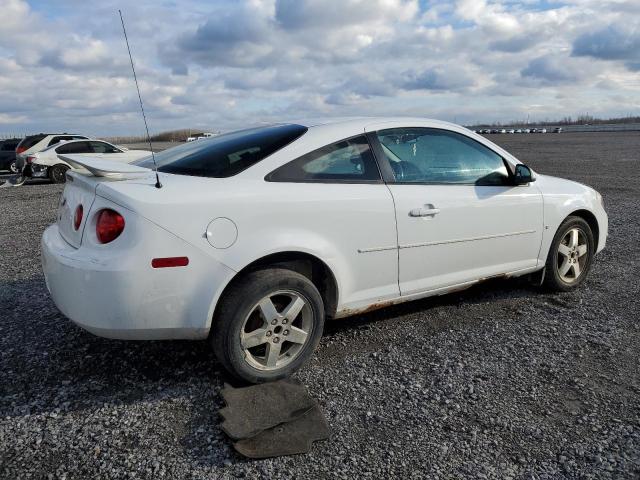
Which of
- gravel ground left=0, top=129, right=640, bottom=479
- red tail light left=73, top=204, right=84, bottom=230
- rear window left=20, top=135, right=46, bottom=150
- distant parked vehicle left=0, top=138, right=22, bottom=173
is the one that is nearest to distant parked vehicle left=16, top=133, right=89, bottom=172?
rear window left=20, top=135, right=46, bottom=150

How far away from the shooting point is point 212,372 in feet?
11.4

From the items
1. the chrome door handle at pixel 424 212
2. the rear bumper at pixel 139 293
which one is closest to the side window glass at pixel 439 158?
the chrome door handle at pixel 424 212

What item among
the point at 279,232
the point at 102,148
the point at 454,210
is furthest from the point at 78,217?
the point at 102,148

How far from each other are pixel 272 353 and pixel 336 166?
4.15 ft

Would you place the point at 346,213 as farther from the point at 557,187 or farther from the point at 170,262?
the point at 557,187

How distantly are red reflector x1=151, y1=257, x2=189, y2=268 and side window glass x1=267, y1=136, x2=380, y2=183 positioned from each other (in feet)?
2.41

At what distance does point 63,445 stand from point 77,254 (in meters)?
0.99

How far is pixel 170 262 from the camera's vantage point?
114 inches

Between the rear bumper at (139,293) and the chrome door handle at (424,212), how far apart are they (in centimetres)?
137

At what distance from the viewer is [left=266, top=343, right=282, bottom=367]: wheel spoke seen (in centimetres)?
325

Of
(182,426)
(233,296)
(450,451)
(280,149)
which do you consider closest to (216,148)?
(280,149)

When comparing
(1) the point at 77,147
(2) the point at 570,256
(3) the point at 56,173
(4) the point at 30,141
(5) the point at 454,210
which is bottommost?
(2) the point at 570,256

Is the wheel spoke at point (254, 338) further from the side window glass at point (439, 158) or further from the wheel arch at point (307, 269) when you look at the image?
the side window glass at point (439, 158)

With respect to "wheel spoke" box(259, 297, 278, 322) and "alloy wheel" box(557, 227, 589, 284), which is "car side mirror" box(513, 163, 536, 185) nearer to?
"alloy wheel" box(557, 227, 589, 284)
